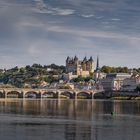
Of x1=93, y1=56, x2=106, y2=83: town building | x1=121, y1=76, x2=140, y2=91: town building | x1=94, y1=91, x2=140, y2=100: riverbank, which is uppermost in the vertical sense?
x1=93, y1=56, x2=106, y2=83: town building

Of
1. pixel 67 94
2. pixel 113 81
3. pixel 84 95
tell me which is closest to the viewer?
pixel 67 94

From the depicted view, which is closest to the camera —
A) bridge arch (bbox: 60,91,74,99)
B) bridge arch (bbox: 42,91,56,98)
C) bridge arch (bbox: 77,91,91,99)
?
bridge arch (bbox: 42,91,56,98)

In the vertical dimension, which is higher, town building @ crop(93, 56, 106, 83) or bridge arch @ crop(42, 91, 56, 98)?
town building @ crop(93, 56, 106, 83)

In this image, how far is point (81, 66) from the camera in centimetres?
19038

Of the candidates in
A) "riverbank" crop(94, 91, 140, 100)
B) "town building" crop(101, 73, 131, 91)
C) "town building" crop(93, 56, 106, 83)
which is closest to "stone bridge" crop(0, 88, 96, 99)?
"riverbank" crop(94, 91, 140, 100)

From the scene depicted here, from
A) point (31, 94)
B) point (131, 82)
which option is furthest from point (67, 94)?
point (131, 82)

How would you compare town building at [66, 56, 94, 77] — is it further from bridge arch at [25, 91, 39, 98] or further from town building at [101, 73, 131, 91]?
bridge arch at [25, 91, 39, 98]

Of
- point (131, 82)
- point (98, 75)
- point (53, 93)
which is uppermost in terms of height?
point (98, 75)

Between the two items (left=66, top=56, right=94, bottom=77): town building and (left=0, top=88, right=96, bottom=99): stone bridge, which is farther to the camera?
(left=66, top=56, right=94, bottom=77): town building

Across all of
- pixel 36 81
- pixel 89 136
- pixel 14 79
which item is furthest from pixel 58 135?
pixel 14 79

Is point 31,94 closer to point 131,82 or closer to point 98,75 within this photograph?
point 131,82

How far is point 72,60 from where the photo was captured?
634ft

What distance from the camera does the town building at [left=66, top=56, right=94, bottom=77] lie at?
18762 cm

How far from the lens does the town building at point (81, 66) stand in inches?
7387
